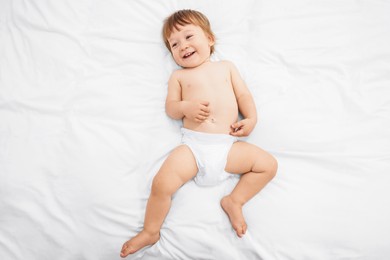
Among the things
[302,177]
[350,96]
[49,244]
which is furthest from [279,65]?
[49,244]

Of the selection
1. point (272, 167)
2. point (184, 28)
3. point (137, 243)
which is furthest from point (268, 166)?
point (184, 28)

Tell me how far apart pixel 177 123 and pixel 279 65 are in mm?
463

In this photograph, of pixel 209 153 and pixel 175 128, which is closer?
pixel 209 153

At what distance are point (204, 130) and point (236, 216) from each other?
1.05ft

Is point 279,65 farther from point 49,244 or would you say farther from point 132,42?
point 49,244

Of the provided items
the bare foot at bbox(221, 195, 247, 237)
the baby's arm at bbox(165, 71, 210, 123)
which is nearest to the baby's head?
the baby's arm at bbox(165, 71, 210, 123)

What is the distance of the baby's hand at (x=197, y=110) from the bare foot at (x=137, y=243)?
41 centimetres

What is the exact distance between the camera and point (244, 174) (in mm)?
1104

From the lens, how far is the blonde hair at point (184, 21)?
127 centimetres

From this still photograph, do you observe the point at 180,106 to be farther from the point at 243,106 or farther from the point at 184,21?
the point at 184,21

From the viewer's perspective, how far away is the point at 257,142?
3.83ft

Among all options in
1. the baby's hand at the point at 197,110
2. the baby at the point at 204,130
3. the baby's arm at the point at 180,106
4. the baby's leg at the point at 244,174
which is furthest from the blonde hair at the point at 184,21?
the baby's leg at the point at 244,174

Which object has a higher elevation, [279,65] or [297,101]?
[279,65]

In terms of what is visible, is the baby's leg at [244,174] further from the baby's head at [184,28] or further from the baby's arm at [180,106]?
the baby's head at [184,28]
